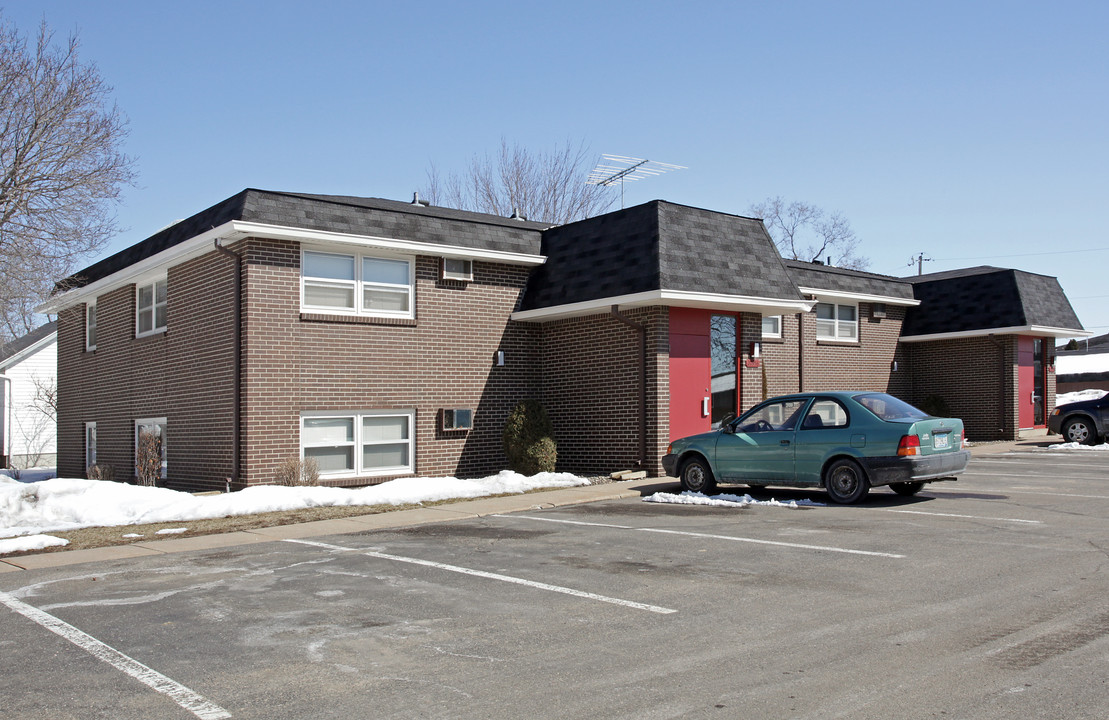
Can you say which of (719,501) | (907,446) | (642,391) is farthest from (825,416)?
(642,391)

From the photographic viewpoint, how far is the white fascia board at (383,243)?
15820mm

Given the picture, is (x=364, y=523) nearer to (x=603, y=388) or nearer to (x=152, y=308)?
(x=603, y=388)

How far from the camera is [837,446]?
12.6m

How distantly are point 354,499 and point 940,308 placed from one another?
1971cm

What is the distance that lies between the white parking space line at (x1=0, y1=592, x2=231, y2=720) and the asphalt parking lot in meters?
0.02

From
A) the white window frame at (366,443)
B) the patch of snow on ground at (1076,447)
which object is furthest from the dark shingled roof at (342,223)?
the patch of snow on ground at (1076,447)

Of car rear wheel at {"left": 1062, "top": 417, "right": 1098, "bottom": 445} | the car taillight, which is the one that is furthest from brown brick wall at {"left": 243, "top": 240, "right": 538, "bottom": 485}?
car rear wheel at {"left": 1062, "top": 417, "right": 1098, "bottom": 445}

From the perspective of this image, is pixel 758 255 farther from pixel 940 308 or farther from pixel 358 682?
pixel 358 682

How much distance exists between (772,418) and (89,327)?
60.8ft

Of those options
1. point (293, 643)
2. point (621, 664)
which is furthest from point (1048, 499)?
point (293, 643)

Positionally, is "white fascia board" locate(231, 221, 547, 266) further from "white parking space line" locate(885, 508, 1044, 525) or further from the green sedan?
"white parking space line" locate(885, 508, 1044, 525)

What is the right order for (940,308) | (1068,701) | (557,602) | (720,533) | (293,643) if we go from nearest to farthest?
1. (1068,701)
2. (293,643)
3. (557,602)
4. (720,533)
5. (940,308)

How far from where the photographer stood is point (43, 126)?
22281 mm

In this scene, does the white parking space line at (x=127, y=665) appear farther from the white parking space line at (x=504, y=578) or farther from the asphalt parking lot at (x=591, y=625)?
the white parking space line at (x=504, y=578)
